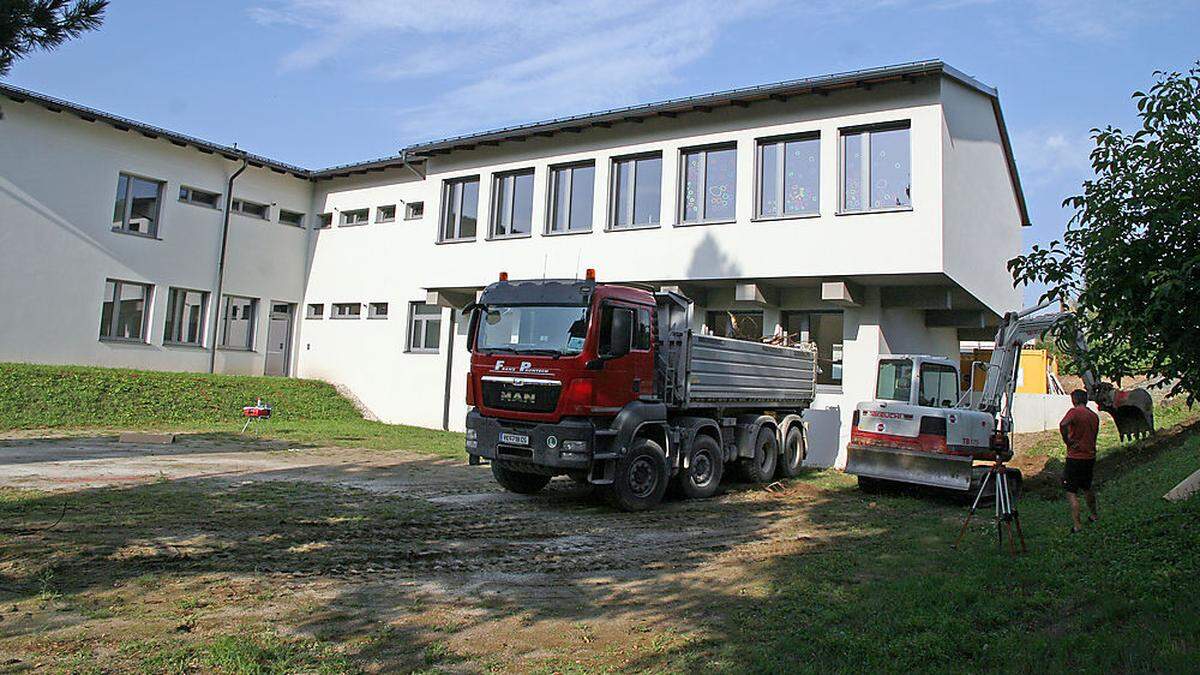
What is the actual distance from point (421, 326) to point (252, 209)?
7245 mm

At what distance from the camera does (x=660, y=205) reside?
18.0 meters

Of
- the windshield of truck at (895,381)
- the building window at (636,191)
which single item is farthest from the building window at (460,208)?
the windshield of truck at (895,381)

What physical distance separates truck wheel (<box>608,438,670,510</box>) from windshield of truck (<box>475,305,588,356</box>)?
168 centimetres

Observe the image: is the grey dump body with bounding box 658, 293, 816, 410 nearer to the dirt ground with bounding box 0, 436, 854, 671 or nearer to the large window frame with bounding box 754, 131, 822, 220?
the dirt ground with bounding box 0, 436, 854, 671

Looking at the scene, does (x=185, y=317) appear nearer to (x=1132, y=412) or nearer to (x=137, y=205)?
(x=137, y=205)

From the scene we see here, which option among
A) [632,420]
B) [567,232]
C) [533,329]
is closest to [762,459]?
[632,420]

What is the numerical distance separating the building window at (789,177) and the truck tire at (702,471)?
20.1ft

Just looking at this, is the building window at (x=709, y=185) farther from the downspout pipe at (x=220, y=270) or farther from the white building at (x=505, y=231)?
the downspout pipe at (x=220, y=270)

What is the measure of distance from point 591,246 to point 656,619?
43.8 feet

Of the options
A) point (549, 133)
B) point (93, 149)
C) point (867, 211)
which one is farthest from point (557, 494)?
point (93, 149)

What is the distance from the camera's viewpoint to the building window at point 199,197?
23766 mm

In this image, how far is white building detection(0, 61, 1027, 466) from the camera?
1566 centimetres

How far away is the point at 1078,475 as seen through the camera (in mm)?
9180

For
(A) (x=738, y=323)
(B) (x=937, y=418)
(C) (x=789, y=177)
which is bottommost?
(B) (x=937, y=418)
